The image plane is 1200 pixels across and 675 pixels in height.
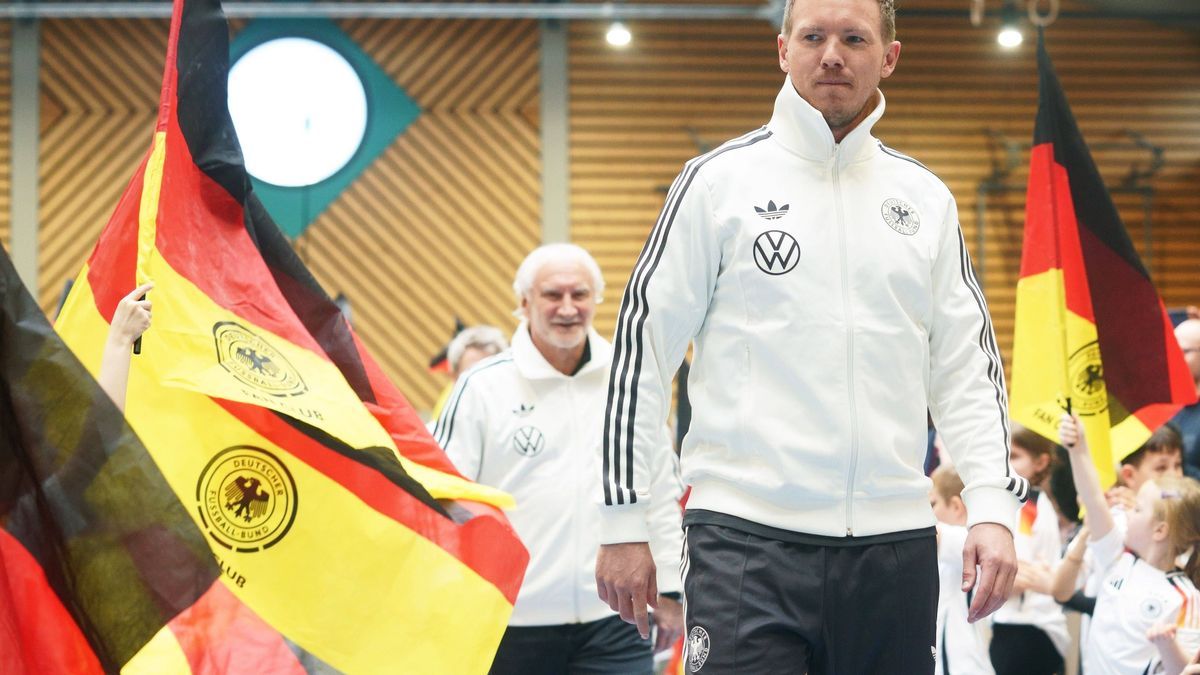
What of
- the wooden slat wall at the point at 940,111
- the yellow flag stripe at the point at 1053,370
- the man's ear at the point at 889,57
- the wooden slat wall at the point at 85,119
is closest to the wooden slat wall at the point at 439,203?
the wooden slat wall at the point at 940,111

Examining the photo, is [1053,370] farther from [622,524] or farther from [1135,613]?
[622,524]

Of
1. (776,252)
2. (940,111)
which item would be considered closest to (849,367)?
(776,252)

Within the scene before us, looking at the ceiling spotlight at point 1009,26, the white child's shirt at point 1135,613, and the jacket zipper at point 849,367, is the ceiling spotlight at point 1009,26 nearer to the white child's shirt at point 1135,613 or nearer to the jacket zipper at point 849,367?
the white child's shirt at point 1135,613

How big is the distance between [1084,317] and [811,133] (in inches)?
109

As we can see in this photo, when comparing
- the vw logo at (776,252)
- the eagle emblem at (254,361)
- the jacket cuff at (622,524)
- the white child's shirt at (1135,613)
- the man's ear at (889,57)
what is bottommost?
the white child's shirt at (1135,613)

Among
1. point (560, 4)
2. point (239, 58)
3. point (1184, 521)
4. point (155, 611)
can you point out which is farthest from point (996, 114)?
point (155, 611)

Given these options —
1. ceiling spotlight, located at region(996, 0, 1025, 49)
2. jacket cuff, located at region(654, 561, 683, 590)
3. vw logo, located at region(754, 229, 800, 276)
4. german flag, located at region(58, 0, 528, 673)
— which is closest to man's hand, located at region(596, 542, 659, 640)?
vw logo, located at region(754, 229, 800, 276)

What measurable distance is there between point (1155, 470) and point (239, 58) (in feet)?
28.3

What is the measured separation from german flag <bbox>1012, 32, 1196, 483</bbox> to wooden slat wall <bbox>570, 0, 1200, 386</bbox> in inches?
270

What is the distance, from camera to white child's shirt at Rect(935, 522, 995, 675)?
4836mm

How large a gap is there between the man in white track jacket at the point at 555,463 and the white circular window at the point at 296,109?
24.2ft

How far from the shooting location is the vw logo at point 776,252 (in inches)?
101

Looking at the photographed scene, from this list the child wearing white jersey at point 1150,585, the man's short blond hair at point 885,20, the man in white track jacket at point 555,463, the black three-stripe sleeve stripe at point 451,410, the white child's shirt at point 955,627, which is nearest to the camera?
the man's short blond hair at point 885,20

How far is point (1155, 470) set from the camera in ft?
17.9
